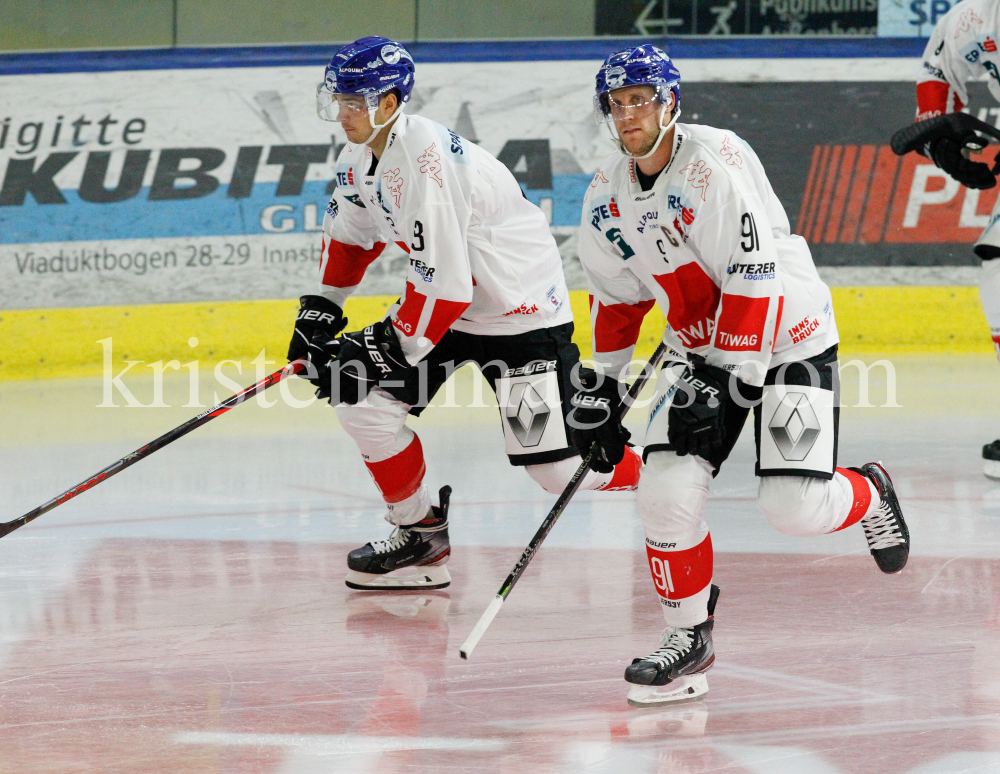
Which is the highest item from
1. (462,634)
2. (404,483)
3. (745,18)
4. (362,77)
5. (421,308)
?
(362,77)

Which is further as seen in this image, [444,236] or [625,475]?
[625,475]

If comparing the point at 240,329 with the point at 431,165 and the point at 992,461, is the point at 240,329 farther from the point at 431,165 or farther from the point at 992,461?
the point at 431,165

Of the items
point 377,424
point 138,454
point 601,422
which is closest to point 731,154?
Answer: point 601,422

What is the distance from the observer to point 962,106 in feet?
16.5

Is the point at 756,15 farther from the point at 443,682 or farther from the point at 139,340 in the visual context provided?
the point at 443,682

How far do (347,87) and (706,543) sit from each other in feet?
4.47

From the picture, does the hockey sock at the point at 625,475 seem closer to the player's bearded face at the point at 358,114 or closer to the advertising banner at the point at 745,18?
the player's bearded face at the point at 358,114

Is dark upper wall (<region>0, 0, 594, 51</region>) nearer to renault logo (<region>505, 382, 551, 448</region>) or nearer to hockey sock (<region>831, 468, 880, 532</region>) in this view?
renault logo (<region>505, 382, 551, 448</region>)

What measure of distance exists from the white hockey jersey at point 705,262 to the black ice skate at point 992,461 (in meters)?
1.96

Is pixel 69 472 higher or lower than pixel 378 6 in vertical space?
lower

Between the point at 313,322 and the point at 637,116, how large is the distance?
53.0 inches

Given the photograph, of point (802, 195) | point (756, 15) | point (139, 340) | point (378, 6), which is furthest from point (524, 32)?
point (139, 340)

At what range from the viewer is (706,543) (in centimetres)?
280

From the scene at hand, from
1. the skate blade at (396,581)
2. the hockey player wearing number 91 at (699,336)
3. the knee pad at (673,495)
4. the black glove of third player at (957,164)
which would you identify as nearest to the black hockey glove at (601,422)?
the hockey player wearing number 91 at (699,336)
